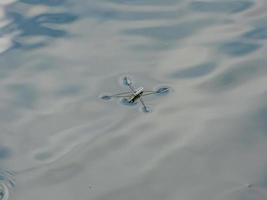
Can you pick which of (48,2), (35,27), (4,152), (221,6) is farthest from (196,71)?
(48,2)

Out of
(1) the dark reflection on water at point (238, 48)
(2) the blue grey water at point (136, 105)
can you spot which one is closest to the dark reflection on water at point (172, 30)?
(2) the blue grey water at point (136, 105)

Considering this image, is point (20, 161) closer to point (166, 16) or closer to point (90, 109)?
point (90, 109)

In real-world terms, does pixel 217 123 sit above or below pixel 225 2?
below

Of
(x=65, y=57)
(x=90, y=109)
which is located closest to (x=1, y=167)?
(x=90, y=109)

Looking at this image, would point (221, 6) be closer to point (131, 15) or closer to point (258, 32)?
point (258, 32)

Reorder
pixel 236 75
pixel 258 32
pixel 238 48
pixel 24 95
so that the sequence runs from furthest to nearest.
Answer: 1. pixel 258 32
2. pixel 238 48
3. pixel 24 95
4. pixel 236 75

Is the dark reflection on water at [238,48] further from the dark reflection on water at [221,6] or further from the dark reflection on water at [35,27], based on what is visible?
the dark reflection on water at [35,27]

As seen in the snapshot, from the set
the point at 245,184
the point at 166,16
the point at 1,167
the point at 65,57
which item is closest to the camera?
the point at 245,184
